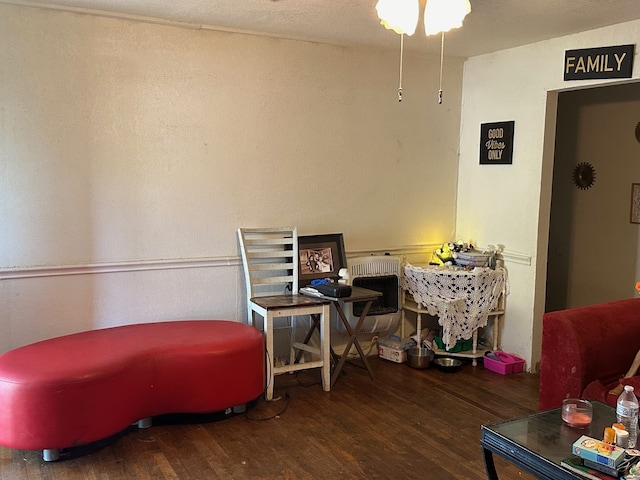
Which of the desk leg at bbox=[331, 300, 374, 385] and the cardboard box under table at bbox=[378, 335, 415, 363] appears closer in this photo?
the desk leg at bbox=[331, 300, 374, 385]

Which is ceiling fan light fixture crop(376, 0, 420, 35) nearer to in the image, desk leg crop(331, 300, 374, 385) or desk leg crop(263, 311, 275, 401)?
desk leg crop(263, 311, 275, 401)

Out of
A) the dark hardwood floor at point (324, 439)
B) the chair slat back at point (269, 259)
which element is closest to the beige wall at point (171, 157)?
the chair slat back at point (269, 259)

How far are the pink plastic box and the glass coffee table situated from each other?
184 cm

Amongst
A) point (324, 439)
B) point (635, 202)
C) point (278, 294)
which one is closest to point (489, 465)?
point (324, 439)

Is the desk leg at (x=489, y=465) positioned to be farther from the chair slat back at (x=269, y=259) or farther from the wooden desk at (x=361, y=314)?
the chair slat back at (x=269, y=259)

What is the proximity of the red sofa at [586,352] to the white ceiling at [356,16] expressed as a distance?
1719mm

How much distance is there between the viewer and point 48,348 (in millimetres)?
3264

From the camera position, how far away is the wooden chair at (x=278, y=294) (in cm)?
382

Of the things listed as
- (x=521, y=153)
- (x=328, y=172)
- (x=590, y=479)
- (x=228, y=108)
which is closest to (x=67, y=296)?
(x=228, y=108)

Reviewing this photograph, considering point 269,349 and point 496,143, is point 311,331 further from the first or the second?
point 496,143

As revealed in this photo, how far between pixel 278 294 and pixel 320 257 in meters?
0.43

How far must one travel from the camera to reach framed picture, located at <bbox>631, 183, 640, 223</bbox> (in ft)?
16.0

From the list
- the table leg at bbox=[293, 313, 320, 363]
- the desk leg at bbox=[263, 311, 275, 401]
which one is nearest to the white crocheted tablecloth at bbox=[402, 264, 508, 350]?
the table leg at bbox=[293, 313, 320, 363]

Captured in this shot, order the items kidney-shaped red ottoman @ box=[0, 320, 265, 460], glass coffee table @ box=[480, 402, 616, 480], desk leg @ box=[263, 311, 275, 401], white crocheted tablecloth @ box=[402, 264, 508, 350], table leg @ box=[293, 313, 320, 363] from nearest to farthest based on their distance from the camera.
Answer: glass coffee table @ box=[480, 402, 616, 480] → kidney-shaped red ottoman @ box=[0, 320, 265, 460] → desk leg @ box=[263, 311, 275, 401] → table leg @ box=[293, 313, 320, 363] → white crocheted tablecloth @ box=[402, 264, 508, 350]
